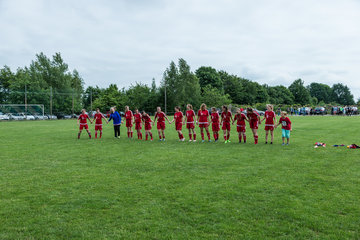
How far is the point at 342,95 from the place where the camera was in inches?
5659

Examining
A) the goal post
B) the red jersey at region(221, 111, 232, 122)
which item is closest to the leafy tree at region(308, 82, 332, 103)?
the goal post

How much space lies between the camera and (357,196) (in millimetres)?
5617

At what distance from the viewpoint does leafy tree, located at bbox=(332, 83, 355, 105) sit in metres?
142

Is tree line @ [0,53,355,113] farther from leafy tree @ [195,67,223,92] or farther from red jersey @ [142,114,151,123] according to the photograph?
red jersey @ [142,114,151,123]

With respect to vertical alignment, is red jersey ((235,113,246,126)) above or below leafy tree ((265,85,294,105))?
below

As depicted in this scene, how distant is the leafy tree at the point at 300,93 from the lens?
126812 mm

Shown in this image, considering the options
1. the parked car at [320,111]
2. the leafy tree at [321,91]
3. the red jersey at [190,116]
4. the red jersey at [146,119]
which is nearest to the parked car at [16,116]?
the red jersey at [146,119]

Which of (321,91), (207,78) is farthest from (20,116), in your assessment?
(321,91)

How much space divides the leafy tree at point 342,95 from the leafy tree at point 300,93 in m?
26.5

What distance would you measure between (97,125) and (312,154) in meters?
12.7

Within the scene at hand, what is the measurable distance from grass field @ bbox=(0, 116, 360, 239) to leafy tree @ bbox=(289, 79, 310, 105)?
128 meters

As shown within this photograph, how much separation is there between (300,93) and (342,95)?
105 ft

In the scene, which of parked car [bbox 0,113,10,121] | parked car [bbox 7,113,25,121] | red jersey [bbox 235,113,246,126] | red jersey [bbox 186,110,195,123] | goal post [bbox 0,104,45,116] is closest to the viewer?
red jersey [bbox 235,113,246,126]

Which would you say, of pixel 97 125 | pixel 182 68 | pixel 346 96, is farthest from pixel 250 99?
pixel 97 125
